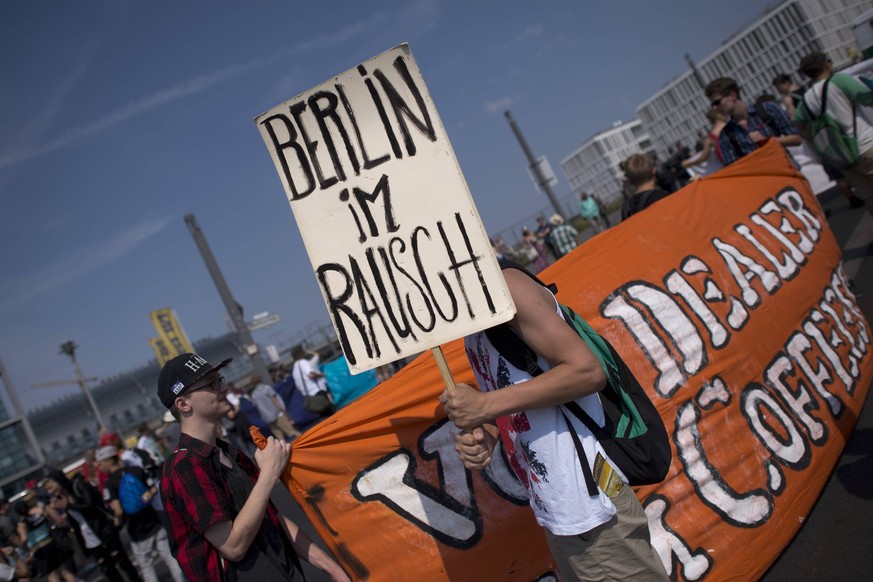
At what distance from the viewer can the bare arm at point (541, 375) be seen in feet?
5.86

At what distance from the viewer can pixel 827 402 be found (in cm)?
343

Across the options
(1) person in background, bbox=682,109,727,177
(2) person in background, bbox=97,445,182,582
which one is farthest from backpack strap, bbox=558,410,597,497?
(2) person in background, bbox=97,445,182,582

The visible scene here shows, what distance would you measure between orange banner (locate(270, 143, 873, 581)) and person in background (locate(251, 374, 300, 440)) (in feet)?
26.5

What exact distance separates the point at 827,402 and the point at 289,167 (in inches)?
124

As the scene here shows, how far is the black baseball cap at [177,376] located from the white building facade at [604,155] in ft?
424

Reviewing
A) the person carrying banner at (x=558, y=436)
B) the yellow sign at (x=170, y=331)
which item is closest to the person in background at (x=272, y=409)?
the person carrying banner at (x=558, y=436)

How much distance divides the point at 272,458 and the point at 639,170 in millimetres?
3215

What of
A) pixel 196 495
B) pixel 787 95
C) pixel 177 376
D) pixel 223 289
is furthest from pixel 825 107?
pixel 223 289

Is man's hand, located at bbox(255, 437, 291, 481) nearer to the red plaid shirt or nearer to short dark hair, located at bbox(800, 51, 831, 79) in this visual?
the red plaid shirt

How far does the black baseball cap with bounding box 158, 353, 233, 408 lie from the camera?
250cm

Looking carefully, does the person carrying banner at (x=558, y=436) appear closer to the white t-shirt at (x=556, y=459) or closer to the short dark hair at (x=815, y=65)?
the white t-shirt at (x=556, y=459)

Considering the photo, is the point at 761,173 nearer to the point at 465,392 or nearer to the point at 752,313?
the point at 752,313

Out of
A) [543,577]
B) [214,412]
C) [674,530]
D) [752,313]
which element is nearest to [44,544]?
[214,412]

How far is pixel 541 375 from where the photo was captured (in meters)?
1.81
